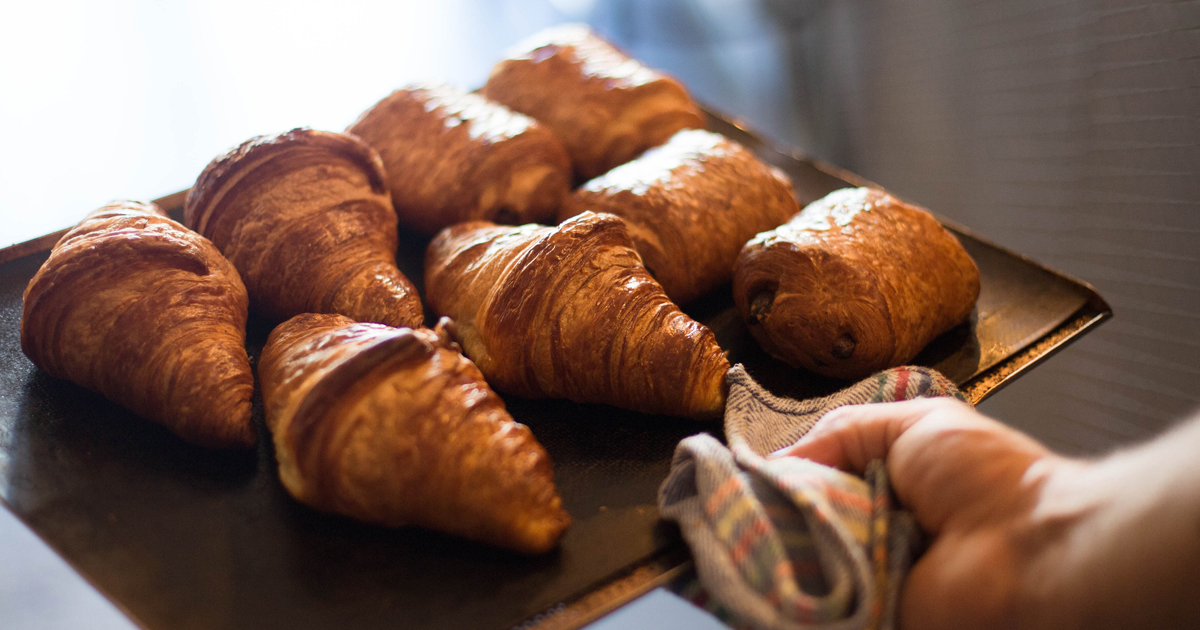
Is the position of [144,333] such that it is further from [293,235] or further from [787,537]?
[787,537]

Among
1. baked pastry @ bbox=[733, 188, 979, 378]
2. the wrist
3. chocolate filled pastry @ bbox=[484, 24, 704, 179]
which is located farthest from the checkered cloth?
chocolate filled pastry @ bbox=[484, 24, 704, 179]

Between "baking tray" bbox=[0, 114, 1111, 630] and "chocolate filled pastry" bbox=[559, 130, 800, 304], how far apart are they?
0.92 feet

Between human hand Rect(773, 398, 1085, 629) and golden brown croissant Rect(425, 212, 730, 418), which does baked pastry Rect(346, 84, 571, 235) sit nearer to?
golden brown croissant Rect(425, 212, 730, 418)

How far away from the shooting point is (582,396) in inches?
46.7

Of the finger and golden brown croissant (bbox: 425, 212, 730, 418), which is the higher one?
golden brown croissant (bbox: 425, 212, 730, 418)

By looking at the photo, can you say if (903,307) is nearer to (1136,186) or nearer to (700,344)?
(700,344)

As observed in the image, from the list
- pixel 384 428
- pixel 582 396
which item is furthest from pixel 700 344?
pixel 384 428

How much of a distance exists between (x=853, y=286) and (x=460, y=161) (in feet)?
2.62

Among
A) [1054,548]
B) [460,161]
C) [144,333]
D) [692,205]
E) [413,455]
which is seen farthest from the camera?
[460,161]

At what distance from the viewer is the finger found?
3.09 ft

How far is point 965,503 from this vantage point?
0.82m

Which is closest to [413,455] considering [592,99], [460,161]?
[460,161]

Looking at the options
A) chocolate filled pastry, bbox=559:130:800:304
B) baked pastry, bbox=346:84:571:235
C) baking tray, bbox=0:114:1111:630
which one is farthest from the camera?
baked pastry, bbox=346:84:571:235

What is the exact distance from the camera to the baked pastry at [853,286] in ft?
4.09
